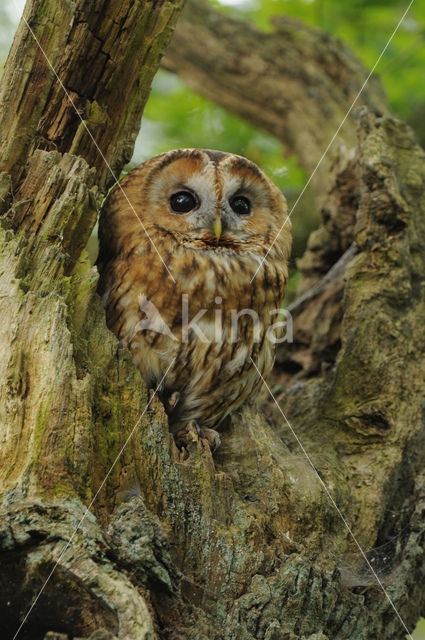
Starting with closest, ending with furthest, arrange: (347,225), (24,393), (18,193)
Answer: (24,393) < (18,193) < (347,225)

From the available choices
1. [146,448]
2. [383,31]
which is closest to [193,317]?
[146,448]

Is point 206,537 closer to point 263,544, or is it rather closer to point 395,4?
point 263,544

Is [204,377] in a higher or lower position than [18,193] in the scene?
lower

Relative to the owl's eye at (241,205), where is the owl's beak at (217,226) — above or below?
below

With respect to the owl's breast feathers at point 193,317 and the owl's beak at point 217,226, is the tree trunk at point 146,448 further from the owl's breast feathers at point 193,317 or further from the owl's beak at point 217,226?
the owl's beak at point 217,226

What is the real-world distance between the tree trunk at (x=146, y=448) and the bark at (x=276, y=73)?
1529 millimetres

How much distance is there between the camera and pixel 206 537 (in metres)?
1.63

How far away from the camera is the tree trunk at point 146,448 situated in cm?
129

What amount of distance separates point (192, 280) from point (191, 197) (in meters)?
0.35

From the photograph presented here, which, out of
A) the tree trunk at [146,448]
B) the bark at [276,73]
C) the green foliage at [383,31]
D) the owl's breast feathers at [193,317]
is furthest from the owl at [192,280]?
the green foliage at [383,31]

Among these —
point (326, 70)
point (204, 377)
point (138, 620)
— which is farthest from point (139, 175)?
point (326, 70)

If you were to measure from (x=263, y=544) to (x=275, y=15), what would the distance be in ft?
12.3

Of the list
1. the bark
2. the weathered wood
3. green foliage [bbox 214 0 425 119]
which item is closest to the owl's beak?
the weathered wood

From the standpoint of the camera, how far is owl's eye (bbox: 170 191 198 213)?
2227 millimetres
